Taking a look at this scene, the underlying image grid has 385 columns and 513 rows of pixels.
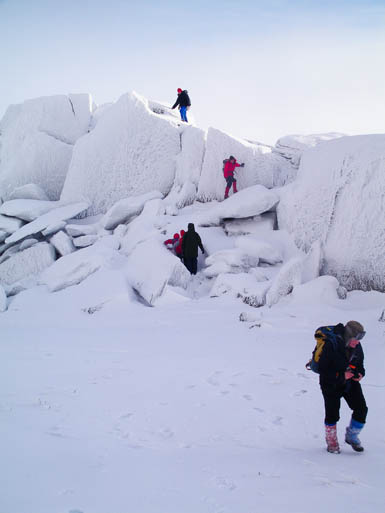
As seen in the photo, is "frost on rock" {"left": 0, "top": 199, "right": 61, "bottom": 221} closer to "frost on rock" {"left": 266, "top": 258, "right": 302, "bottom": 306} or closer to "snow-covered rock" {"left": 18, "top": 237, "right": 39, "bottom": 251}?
"snow-covered rock" {"left": 18, "top": 237, "right": 39, "bottom": 251}

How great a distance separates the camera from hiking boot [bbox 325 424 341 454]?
14.2 ft

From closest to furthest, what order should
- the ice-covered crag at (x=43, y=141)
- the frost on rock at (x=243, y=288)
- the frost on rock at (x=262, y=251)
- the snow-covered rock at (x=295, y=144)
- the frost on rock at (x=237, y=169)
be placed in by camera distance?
the frost on rock at (x=243, y=288) → the frost on rock at (x=262, y=251) → the frost on rock at (x=237, y=169) → the snow-covered rock at (x=295, y=144) → the ice-covered crag at (x=43, y=141)

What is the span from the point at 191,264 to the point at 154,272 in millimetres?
1190

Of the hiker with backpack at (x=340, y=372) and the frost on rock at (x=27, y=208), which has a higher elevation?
the hiker with backpack at (x=340, y=372)

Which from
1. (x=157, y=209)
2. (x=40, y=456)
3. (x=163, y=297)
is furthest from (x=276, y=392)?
(x=157, y=209)

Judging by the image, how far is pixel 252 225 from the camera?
48.6 feet

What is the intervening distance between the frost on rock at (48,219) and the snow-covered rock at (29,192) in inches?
84.9

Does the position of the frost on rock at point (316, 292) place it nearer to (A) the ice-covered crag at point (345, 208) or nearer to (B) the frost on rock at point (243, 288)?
(B) the frost on rock at point (243, 288)

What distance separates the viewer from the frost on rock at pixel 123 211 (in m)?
16.8

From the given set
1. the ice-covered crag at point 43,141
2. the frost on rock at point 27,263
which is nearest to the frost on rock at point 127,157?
the ice-covered crag at point 43,141

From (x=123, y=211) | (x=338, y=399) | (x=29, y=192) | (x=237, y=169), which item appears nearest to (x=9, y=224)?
(x=29, y=192)

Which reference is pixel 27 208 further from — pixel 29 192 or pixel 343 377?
pixel 343 377

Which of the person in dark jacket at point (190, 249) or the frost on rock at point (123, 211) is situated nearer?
the person in dark jacket at point (190, 249)

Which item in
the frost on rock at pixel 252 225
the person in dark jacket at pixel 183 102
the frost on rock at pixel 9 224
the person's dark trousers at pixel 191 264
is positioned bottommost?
the frost on rock at pixel 9 224
